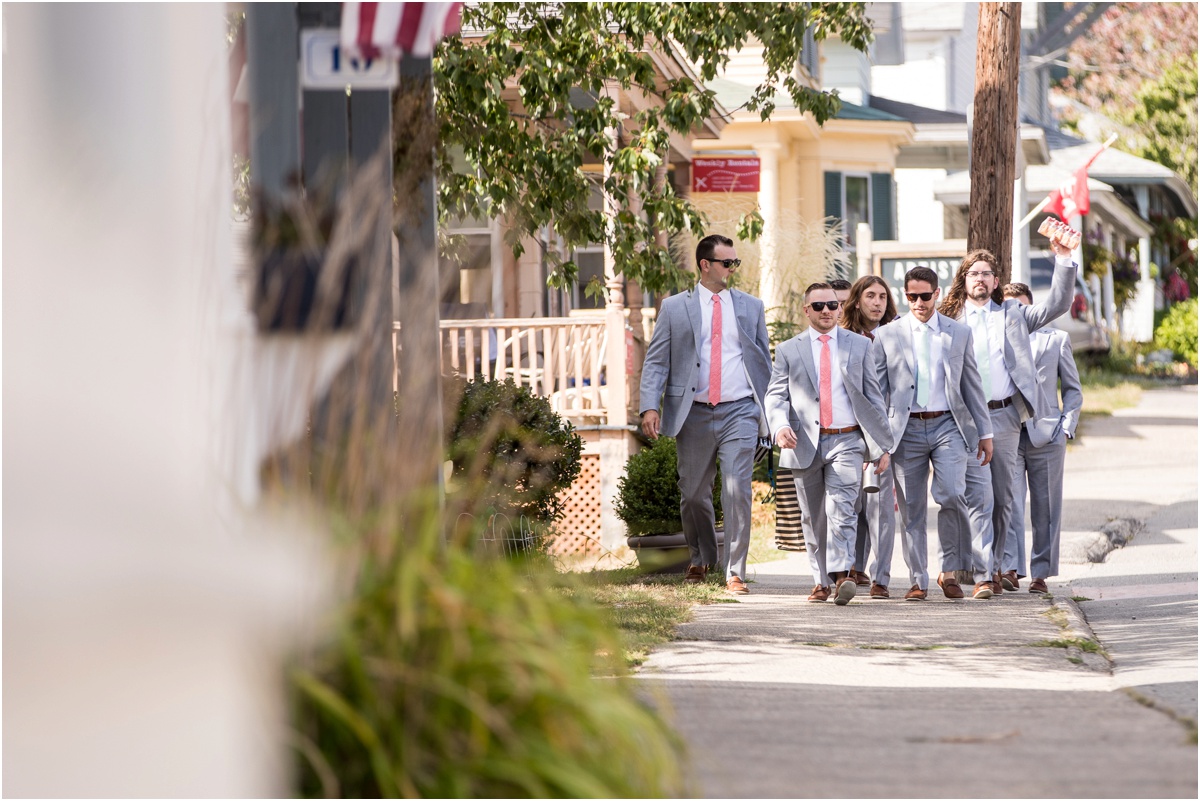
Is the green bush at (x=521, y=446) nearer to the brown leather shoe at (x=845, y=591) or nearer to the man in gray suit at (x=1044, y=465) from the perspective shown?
the brown leather shoe at (x=845, y=591)

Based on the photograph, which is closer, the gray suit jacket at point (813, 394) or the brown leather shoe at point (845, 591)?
the brown leather shoe at point (845, 591)

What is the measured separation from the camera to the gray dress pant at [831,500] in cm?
984

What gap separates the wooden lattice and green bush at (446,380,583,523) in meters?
2.35

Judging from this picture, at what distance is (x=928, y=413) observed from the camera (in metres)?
10.1

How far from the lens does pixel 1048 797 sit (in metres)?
4.51

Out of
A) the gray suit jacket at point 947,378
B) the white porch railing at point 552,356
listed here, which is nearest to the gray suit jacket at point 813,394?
the gray suit jacket at point 947,378

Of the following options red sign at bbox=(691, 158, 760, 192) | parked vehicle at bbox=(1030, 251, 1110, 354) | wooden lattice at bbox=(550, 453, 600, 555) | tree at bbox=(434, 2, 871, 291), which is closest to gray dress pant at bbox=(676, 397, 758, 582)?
tree at bbox=(434, 2, 871, 291)

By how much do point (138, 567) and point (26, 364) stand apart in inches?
21.1

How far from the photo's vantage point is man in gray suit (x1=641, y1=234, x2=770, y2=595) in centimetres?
1048

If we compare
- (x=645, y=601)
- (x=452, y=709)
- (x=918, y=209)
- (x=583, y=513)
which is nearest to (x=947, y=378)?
(x=645, y=601)

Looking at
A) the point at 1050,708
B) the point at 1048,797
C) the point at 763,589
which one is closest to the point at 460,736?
the point at 1048,797

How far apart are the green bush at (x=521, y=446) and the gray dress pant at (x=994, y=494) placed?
293cm

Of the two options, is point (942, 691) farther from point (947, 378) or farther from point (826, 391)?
point (947, 378)

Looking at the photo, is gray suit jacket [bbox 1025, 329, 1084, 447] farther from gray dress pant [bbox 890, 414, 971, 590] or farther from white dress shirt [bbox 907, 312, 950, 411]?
white dress shirt [bbox 907, 312, 950, 411]
